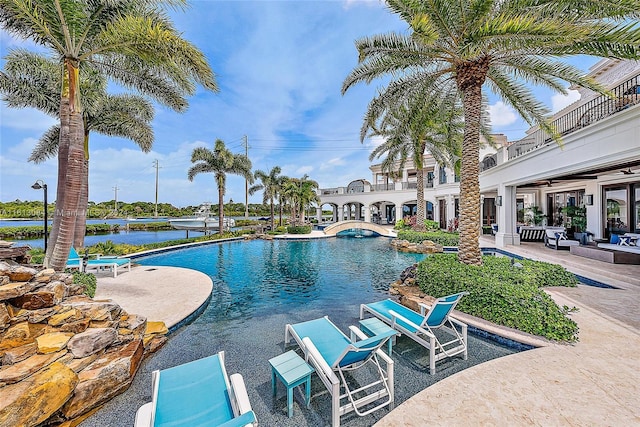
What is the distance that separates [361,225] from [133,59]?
21.0m

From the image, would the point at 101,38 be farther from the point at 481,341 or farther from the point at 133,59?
the point at 481,341

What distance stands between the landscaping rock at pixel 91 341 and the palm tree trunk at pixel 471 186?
25.7ft

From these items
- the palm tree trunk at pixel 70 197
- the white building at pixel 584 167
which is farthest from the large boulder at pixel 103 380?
the white building at pixel 584 167

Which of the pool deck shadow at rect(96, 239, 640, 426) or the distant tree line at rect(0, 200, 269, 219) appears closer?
the pool deck shadow at rect(96, 239, 640, 426)

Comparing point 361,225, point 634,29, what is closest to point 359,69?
point 634,29

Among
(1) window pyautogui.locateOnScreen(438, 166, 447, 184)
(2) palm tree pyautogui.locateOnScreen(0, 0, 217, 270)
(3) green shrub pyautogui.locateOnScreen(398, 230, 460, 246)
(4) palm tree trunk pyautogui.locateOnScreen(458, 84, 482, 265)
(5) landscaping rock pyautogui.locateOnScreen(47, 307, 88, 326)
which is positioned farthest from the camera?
(1) window pyautogui.locateOnScreen(438, 166, 447, 184)

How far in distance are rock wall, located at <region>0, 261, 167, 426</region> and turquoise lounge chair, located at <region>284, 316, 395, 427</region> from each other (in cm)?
267

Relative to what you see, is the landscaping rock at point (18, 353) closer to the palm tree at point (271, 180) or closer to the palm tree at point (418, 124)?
the palm tree at point (418, 124)

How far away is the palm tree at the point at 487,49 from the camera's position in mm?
5086

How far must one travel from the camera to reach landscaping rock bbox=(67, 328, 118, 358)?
11.7ft

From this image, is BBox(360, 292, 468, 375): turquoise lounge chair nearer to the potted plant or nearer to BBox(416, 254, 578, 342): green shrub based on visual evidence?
BBox(416, 254, 578, 342): green shrub

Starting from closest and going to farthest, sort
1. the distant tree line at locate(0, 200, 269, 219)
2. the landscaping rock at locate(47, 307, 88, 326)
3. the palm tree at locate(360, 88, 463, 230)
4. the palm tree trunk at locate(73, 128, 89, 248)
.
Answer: the landscaping rock at locate(47, 307, 88, 326) < the palm tree at locate(360, 88, 463, 230) < the palm tree trunk at locate(73, 128, 89, 248) < the distant tree line at locate(0, 200, 269, 219)

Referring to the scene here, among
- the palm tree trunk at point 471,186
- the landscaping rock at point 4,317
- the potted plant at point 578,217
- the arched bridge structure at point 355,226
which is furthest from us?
the arched bridge structure at point 355,226

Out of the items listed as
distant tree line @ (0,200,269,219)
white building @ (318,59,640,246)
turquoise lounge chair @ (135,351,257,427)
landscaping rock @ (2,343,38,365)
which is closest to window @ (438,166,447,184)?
white building @ (318,59,640,246)
